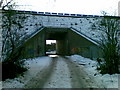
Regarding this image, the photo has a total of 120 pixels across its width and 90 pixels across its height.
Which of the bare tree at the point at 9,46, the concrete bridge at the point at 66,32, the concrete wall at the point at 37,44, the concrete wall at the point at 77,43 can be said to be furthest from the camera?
the concrete wall at the point at 77,43

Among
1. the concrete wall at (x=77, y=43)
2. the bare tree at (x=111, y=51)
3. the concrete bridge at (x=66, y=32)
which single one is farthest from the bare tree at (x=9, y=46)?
the concrete wall at (x=77, y=43)

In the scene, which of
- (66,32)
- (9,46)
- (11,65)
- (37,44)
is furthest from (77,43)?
(11,65)

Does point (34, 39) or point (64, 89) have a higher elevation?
point (34, 39)

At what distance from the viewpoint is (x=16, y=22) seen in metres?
8.74

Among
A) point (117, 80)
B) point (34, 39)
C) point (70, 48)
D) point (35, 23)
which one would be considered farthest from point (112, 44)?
point (35, 23)

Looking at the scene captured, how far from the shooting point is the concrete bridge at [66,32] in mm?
20527

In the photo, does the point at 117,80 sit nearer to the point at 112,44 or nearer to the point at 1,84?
the point at 112,44

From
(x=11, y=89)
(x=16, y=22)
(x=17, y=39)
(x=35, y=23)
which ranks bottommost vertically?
(x=11, y=89)

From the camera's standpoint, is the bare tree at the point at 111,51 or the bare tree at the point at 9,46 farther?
the bare tree at the point at 111,51

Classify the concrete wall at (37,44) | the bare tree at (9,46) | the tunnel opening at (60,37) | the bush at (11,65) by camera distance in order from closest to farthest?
1. the bush at (11,65)
2. the bare tree at (9,46)
3. the concrete wall at (37,44)
4. the tunnel opening at (60,37)

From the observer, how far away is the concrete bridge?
808 inches

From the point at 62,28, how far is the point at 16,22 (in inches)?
716

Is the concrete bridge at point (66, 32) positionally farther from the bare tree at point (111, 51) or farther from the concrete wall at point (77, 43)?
the bare tree at point (111, 51)

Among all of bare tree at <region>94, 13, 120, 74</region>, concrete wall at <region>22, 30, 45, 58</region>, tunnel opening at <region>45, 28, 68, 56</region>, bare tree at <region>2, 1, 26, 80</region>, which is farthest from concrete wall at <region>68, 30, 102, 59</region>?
bare tree at <region>2, 1, 26, 80</region>
